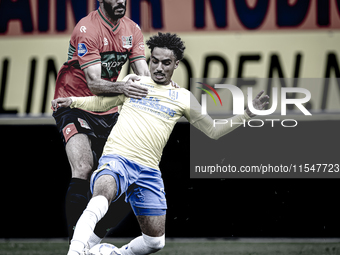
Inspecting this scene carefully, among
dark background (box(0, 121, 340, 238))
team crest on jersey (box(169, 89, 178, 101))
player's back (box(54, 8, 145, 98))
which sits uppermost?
player's back (box(54, 8, 145, 98))

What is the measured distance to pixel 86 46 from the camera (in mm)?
3848

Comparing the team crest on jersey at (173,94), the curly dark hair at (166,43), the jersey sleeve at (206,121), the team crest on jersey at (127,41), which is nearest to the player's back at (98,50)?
the team crest on jersey at (127,41)

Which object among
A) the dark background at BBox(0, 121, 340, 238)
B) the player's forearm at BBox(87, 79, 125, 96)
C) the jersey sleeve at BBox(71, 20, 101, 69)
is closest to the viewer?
the player's forearm at BBox(87, 79, 125, 96)

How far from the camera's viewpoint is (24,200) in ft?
16.2

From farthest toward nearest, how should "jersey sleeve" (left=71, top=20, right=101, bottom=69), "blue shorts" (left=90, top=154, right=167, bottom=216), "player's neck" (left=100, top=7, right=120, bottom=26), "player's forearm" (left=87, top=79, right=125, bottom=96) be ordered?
"player's neck" (left=100, top=7, right=120, bottom=26), "jersey sleeve" (left=71, top=20, right=101, bottom=69), "player's forearm" (left=87, top=79, right=125, bottom=96), "blue shorts" (left=90, top=154, right=167, bottom=216)

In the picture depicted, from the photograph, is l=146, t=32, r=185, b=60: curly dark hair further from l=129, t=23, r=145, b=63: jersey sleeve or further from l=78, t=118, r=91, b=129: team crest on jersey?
l=78, t=118, r=91, b=129: team crest on jersey

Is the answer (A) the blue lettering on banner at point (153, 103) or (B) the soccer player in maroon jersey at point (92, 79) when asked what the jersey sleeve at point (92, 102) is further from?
(A) the blue lettering on banner at point (153, 103)

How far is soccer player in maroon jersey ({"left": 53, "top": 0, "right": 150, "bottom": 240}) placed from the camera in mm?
3699

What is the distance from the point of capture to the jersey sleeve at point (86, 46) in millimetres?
3809

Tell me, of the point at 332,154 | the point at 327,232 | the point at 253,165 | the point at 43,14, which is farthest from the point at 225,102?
the point at 43,14

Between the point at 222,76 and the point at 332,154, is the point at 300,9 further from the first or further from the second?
the point at 332,154

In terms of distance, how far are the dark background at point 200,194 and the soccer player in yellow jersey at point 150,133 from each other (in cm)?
128

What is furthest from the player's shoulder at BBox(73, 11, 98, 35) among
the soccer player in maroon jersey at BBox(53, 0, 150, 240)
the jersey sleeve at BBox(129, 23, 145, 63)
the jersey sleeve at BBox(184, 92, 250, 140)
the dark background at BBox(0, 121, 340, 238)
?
the dark background at BBox(0, 121, 340, 238)

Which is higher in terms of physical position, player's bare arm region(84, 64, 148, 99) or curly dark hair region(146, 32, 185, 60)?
curly dark hair region(146, 32, 185, 60)
